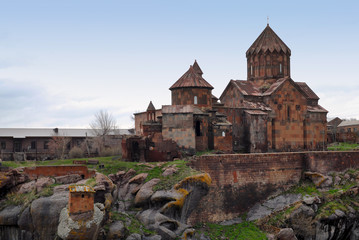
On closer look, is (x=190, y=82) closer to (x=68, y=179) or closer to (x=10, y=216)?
(x=68, y=179)

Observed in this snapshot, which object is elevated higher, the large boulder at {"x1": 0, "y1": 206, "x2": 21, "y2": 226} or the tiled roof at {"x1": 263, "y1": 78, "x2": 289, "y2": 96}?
the tiled roof at {"x1": 263, "y1": 78, "x2": 289, "y2": 96}

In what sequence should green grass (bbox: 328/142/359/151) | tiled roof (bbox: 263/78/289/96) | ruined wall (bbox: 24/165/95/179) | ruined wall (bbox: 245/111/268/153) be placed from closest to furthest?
1. ruined wall (bbox: 24/165/95/179)
2. ruined wall (bbox: 245/111/268/153)
3. tiled roof (bbox: 263/78/289/96)
4. green grass (bbox: 328/142/359/151)

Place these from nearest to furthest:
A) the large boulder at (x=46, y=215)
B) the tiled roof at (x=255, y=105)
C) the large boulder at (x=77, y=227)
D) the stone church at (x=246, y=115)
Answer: the large boulder at (x=77, y=227), the large boulder at (x=46, y=215), the stone church at (x=246, y=115), the tiled roof at (x=255, y=105)

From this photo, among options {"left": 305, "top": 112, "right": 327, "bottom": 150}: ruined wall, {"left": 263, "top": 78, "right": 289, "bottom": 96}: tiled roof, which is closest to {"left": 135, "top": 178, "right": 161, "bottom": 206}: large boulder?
{"left": 263, "top": 78, "right": 289, "bottom": 96}: tiled roof

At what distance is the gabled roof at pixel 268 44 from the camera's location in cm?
3459

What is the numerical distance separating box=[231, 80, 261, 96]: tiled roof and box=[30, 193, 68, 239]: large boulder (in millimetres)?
19037

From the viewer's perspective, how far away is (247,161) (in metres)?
25.3

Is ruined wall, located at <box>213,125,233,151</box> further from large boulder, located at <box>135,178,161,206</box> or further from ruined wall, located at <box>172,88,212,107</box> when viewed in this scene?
large boulder, located at <box>135,178,161,206</box>

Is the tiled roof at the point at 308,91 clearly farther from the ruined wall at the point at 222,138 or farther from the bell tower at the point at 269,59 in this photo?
the ruined wall at the point at 222,138

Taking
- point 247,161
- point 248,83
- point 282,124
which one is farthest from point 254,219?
point 248,83

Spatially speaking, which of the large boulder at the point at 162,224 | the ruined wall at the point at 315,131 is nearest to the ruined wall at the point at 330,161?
the ruined wall at the point at 315,131

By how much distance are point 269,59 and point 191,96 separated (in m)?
9.11

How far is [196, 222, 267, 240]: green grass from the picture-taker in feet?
72.2

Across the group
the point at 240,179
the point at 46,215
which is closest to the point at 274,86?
the point at 240,179
